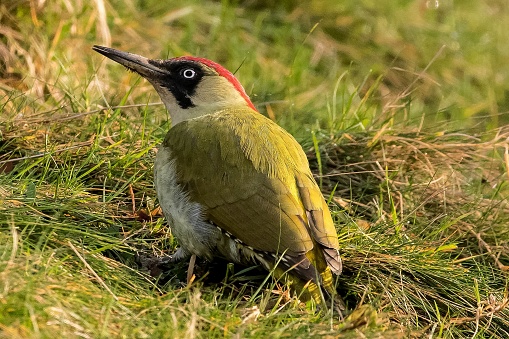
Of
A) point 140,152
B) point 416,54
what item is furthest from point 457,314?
point 416,54

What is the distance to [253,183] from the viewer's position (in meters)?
3.27

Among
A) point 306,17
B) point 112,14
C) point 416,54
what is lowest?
point 416,54

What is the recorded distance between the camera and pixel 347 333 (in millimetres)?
2746

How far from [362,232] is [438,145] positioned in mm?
964

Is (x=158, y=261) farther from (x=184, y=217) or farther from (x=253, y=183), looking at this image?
(x=253, y=183)

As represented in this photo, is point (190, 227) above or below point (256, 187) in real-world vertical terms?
below

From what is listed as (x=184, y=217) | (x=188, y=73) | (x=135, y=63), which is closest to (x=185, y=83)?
(x=188, y=73)

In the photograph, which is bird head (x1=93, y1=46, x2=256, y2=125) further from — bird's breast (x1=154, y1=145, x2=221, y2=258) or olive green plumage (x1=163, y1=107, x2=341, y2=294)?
bird's breast (x1=154, y1=145, x2=221, y2=258)

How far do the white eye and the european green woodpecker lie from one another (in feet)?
1.09

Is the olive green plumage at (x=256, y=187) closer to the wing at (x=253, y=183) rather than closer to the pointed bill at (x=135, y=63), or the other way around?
the wing at (x=253, y=183)

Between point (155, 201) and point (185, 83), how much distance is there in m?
0.56

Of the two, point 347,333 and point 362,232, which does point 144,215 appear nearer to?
point 362,232

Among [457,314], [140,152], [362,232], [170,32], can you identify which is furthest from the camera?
[170,32]

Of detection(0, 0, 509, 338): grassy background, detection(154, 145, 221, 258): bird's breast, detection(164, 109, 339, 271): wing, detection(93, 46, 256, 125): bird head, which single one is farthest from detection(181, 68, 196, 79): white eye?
detection(154, 145, 221, 258): bird's breast
